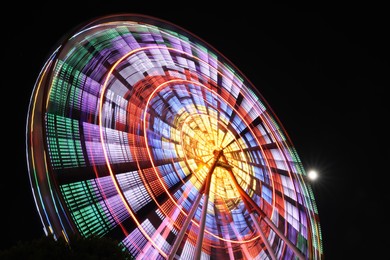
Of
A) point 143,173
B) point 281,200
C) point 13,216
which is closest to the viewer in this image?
Result: point 13,216

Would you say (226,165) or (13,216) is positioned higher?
(226,165)

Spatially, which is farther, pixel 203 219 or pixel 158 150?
pixel 158 150

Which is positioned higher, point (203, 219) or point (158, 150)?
point (158, 150)

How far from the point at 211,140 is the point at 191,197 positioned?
2056 millimetres

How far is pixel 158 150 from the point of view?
319 inches

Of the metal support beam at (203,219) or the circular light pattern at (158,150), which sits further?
the circular light pattern at (158,150)

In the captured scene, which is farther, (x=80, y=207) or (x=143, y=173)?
(x=143, y=173)

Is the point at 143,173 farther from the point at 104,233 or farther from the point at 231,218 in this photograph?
the point at 231,218

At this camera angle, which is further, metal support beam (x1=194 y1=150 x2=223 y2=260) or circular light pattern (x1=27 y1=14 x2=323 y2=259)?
circular light pattern (x1=27 y1=14 x2=323 y2=259)

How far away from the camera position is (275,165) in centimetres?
830

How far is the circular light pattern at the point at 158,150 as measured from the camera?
4965mm

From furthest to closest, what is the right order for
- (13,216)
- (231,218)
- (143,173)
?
1. (231,218)
2. (143,173)
3. (13,216)

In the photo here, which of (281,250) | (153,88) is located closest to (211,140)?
(153,88)

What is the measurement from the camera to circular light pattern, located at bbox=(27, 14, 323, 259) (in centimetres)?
496
